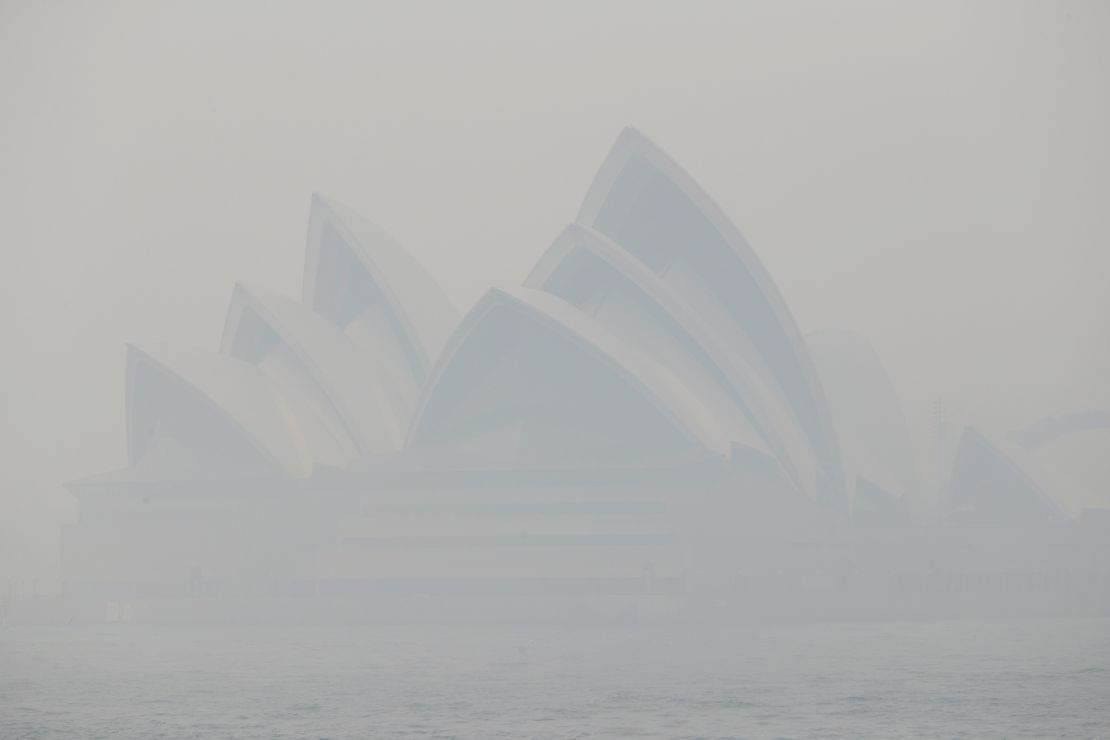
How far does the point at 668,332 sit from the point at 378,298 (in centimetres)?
1515

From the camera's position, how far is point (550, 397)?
8412 cm

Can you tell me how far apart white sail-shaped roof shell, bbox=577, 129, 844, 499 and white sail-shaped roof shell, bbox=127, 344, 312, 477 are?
16249 mm

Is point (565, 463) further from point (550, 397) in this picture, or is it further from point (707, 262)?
point (707, 262)

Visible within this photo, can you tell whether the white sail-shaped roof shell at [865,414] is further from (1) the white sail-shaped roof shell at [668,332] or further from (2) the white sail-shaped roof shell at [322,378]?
(2) the white sail-shaped roof shell at [322,378]

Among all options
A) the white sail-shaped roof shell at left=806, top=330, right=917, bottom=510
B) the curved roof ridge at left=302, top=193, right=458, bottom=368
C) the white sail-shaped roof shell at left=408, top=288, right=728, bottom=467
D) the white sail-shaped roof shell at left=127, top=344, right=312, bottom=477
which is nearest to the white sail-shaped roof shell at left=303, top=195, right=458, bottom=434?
the curved roof ridge at left=302, top=193, right=458, bottom=368

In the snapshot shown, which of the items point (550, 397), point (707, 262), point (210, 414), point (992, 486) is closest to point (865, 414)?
point (992, 486)

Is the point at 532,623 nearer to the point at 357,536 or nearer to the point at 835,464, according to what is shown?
the point at 357,536

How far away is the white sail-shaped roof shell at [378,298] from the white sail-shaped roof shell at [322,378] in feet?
2.69

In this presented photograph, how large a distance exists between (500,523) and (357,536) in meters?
6.66

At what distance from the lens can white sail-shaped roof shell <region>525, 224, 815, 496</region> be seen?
267 feet

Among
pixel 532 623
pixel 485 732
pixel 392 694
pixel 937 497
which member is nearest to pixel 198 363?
pixel 532 623

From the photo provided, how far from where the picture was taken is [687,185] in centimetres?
8050

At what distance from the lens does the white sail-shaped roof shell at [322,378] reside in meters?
87.6

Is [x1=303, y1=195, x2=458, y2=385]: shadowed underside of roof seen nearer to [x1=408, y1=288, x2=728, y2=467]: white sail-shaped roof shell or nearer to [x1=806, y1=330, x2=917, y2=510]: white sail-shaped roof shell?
[x1=408, y1=288, x2=728, y2=467]: white sail-shaped roof shell
